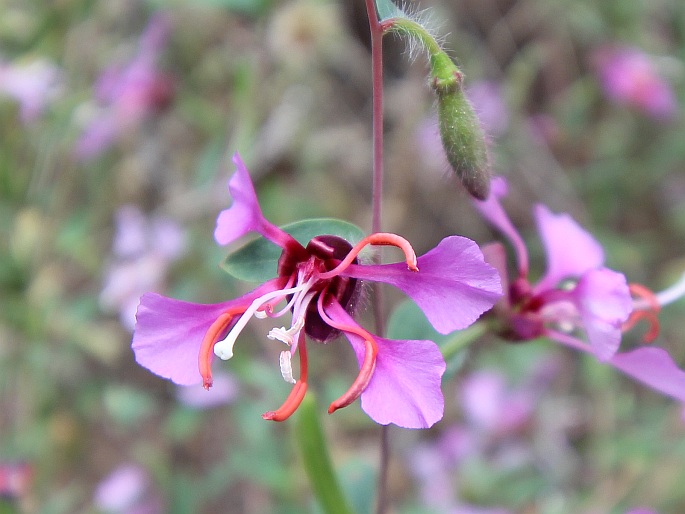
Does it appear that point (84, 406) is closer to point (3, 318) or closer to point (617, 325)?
point (3, 318)

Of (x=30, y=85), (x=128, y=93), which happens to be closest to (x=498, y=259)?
(x=30, y=85)

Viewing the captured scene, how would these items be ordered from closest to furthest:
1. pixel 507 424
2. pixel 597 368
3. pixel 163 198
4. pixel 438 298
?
pixel 438 298 < pixel 597 368 < pixel 507 424 < pixel 163 198

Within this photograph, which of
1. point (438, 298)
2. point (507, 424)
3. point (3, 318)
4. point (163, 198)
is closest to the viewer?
point (438, 298)

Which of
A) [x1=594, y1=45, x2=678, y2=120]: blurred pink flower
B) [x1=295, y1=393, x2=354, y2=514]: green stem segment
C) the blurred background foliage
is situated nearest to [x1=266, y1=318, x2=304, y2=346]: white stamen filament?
[x1=295, y1=393, x2=354, y2=514]: green stem segment

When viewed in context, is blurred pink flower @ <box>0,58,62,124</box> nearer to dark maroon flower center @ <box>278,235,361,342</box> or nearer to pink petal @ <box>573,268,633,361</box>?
dark maroon flower center @ <box>278,235,361,342</box>

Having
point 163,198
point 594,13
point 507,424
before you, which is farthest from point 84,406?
point 594,13

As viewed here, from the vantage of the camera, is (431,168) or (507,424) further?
(431,168)

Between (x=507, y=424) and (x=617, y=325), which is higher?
(x=617, y=325)

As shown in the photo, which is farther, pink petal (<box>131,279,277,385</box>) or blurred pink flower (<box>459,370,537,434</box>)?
blurred pink flower (<box>459,370,537,434</box>)
